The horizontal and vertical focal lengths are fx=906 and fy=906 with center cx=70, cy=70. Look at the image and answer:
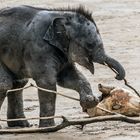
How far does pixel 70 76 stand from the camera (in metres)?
7.69

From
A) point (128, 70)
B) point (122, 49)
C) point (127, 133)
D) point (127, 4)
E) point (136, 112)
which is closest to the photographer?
point (127, 133)

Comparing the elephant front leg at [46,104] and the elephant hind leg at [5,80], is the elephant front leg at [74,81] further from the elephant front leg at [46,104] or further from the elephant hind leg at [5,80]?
the elephant hind leg at [5,80]

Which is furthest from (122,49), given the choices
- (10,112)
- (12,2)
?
(12,2)

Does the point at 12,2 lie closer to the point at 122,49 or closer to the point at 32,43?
the point at 122,49

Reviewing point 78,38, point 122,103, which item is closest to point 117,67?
point 78,38

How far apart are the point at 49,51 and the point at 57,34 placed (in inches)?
6.9

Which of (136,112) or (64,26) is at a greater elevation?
(64,26)

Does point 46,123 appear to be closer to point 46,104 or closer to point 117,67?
point 46,104

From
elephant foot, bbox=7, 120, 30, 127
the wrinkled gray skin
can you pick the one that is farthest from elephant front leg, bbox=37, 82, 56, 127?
elephant foot, bbox=7, 120, 30, 127

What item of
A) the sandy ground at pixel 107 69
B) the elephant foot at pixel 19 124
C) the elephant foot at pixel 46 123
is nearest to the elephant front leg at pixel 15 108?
the elephant foot at pixel 19 124

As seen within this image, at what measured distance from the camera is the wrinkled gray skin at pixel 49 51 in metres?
7.48

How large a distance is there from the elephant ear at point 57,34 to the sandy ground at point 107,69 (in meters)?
0.72

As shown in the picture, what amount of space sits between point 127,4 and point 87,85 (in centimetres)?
960

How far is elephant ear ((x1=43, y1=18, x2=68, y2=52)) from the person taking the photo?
297 inches
